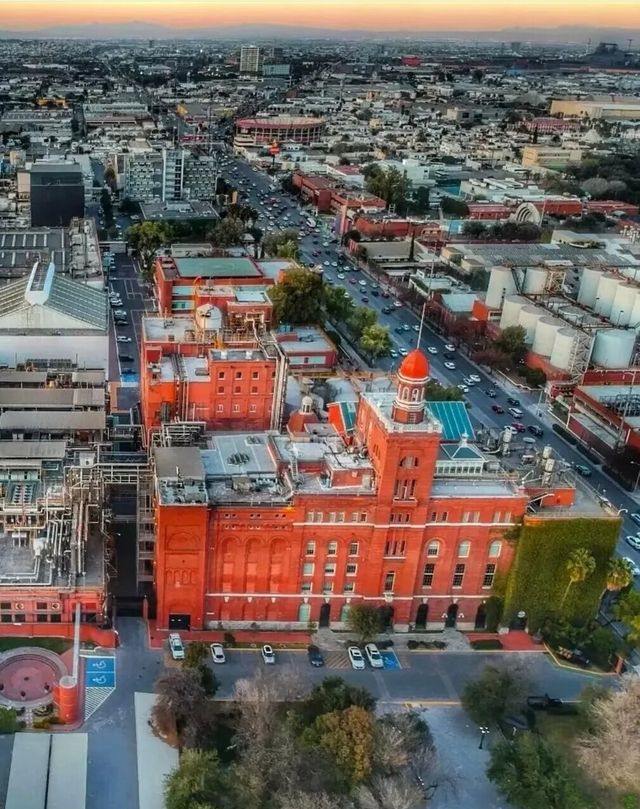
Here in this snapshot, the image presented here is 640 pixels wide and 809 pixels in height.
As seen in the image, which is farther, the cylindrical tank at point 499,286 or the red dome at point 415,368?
the cylindrical tank at point 499,286

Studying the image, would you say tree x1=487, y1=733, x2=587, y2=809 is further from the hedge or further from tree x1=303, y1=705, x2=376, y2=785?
the hedge

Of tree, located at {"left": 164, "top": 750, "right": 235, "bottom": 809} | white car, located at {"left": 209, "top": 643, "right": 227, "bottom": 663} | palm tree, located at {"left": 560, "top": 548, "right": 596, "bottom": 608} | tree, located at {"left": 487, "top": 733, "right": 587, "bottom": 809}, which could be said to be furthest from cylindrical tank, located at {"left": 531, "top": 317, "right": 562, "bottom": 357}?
tree, located at {"left": 164, "top": 750, "right": 235, "bottom": 809}

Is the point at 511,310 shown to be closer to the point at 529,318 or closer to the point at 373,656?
the point at 529,318

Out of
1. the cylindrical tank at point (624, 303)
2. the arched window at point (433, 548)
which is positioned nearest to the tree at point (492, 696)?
the arched window at point (433, 548)

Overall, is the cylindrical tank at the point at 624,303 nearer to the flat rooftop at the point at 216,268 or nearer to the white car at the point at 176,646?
the flat rooftop at the point at 216,268

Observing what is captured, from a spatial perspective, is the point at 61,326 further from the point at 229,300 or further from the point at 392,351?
the point at 392,351

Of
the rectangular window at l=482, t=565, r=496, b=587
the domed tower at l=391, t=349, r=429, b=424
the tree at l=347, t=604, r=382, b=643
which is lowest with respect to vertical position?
the tree at l=347, t=604, r=382, b=643

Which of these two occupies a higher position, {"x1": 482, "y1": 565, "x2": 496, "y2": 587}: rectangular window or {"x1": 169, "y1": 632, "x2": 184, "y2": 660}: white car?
{"x1": 482, "y1": 565, "x2": 496, "y2": 587}: rectangular window

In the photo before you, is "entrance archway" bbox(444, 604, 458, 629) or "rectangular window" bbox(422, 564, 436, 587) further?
"entrance archway" bbox(444, 604, 458, 629)

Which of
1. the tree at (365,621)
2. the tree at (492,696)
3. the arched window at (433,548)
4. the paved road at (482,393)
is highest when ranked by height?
the arched window at (433,548)
